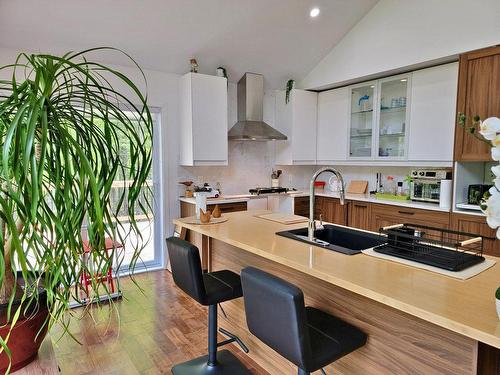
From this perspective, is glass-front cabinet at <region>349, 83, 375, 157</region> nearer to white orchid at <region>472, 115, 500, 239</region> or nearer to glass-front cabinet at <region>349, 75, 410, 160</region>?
glass-front cabinet at <region>349, 75, 410, 160</region>

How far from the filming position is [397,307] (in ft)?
3.98

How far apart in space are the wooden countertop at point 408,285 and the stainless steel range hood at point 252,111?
277cm

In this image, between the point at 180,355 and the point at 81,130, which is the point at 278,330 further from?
the point at 180,355

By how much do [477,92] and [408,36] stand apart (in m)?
1.06

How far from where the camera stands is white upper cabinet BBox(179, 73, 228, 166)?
167 inches

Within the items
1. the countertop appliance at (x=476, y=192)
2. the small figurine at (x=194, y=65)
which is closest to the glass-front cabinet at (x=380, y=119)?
the countertop appliance at (x=476, y=192)

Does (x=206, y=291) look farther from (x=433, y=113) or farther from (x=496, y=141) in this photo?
(x=433, y=113)

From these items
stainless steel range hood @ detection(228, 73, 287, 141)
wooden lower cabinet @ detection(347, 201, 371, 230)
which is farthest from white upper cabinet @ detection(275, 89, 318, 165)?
wooden lower cabinet @ detection(347, 201, 371, 230)

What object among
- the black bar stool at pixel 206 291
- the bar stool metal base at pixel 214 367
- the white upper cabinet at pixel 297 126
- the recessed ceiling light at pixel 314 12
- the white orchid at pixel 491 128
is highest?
the recessed ceiling light at pixel 314 12

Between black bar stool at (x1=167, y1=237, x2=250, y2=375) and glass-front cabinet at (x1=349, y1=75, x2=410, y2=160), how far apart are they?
9.64 ft

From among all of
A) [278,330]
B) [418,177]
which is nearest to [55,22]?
[278,330]

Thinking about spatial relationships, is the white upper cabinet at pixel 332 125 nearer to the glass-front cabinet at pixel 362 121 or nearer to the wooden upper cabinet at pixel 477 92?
the glass-front cabinet at pixel 362 121

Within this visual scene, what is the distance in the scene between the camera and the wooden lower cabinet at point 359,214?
431cm

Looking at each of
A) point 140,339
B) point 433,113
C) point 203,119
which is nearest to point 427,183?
point 433,113
